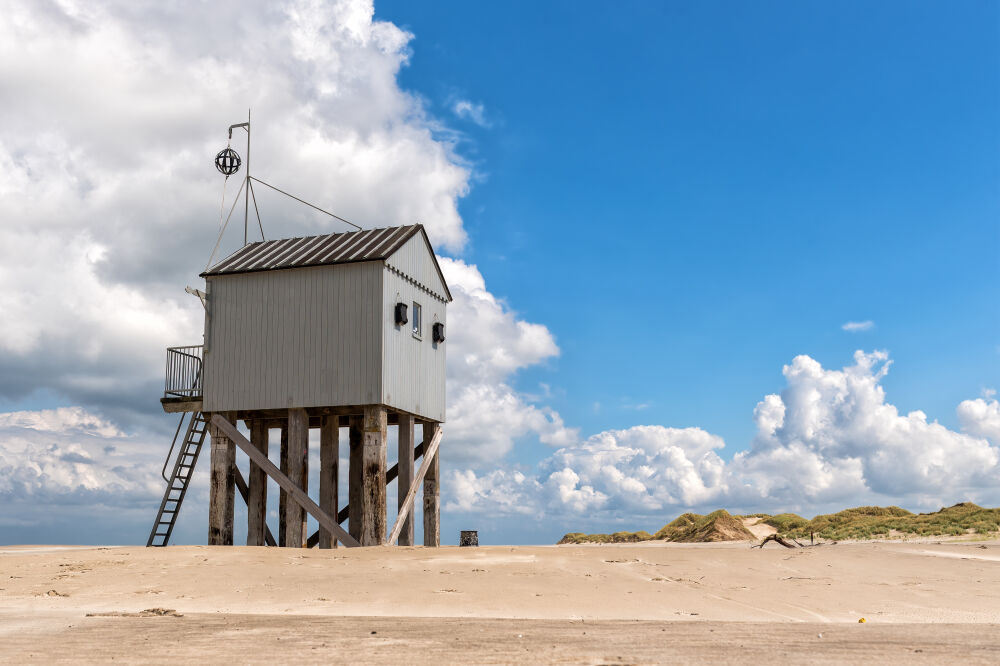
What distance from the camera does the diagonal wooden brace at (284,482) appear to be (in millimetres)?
23453

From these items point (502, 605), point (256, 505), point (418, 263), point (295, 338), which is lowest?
point (502, 605)

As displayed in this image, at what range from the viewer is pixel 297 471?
23.8 metres

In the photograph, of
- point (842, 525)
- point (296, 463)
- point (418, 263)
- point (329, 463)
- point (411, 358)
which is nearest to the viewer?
point (296, 463)

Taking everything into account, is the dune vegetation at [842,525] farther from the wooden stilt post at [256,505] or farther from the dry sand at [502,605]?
the wooden stilt post at [256,505]

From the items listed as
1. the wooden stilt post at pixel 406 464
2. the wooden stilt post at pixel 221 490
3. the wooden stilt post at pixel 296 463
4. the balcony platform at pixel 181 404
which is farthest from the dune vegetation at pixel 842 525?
the balcony platform at pixel 181 404

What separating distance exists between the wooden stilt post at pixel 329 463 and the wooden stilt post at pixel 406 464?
2.03m

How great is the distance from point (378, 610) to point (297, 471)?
1266cm

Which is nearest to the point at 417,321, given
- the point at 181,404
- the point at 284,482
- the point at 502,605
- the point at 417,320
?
the point at 417,320

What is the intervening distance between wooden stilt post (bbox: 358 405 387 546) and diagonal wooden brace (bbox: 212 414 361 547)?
1.03 m

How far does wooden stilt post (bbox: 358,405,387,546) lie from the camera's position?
2233 cm

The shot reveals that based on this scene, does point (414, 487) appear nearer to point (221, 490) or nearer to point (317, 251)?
point (221, 490)

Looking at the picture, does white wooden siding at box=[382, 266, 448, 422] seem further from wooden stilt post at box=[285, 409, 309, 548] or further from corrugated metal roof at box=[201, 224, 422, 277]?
wooden stilt post at box=[285, 409, 309, 548]

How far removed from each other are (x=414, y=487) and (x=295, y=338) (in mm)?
5194

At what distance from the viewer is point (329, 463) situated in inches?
1021
